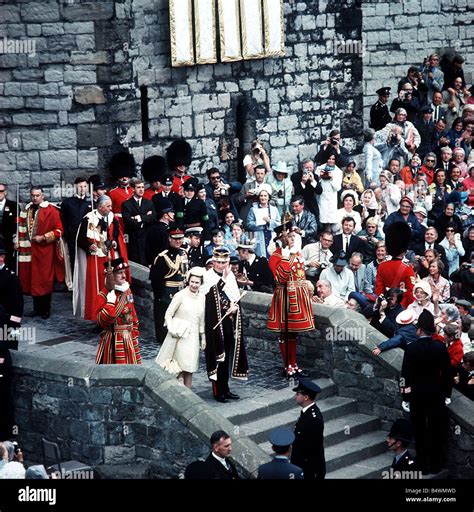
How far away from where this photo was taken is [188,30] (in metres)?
24.9

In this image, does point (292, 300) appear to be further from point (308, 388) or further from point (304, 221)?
point (304, 221)

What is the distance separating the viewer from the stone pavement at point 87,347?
19828mm

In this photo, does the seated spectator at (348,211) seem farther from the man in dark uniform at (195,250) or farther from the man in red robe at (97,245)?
the man in red robe at (97,245)

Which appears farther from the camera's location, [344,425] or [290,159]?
[290,159]

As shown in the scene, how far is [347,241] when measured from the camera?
73.8 feet

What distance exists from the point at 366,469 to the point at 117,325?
3.20 m

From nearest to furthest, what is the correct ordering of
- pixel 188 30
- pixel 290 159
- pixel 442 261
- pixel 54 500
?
pixel 54 500
pixel 442 261
pixel 188 30
pixel 290 159

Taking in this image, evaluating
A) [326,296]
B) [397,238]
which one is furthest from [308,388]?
[397,238]

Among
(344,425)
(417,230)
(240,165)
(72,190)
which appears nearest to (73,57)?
(72,190)

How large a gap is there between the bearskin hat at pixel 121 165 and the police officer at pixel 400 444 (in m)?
7.34

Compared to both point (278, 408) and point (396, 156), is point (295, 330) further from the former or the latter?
point (396, 156)

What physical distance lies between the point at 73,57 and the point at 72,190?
6.15ft

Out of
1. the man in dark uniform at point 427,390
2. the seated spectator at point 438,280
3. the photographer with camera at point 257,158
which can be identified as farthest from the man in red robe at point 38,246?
the man in dark uniform at point 427,390

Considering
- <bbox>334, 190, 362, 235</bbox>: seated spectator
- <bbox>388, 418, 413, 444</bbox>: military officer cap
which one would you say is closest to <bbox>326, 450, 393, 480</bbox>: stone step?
<bbox>388, 418, 413, 444</bbox>: military officer cap
